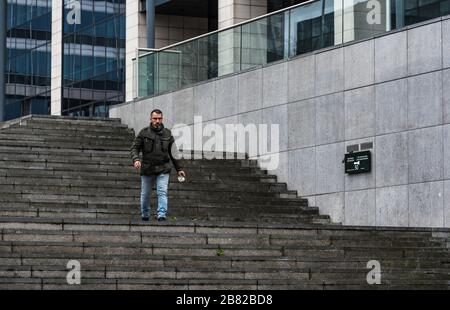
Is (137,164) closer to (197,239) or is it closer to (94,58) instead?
(197,239)

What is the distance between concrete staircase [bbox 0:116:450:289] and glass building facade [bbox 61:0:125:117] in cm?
1734

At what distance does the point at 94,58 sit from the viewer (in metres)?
49.0

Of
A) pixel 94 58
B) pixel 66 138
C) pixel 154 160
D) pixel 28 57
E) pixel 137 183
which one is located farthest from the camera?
pixel 28 57

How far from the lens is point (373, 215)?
2686 centimetres

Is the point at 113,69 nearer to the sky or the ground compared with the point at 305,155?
nearer to the sky

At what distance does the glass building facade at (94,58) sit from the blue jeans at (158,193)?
2373 centimetres

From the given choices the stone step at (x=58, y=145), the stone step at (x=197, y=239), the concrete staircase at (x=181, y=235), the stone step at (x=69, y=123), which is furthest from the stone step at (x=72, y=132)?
the stone step at (x=197, y=239)

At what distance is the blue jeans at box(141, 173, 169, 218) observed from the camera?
74.3ft

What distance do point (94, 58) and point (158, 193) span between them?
87.8ft

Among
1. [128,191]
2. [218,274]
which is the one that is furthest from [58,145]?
[218,274]

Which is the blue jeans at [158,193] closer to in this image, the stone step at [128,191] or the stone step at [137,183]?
the stone step at [128,191]
